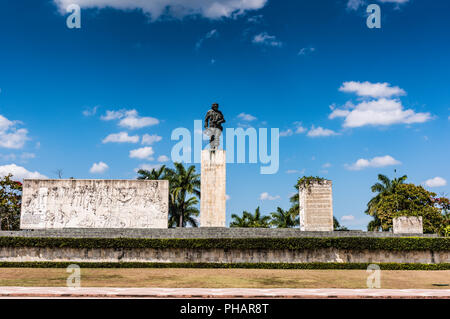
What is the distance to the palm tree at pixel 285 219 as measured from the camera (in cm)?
3098

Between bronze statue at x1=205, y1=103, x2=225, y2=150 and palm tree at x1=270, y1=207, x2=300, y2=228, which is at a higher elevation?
bronze statue at x1=205, y1=103, x2=225, y2=150

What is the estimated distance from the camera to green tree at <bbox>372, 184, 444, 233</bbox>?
1115 inches

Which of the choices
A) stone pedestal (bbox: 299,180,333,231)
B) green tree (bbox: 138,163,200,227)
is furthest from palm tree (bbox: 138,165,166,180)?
stone pedestal (bbox: 299,180,333,231)

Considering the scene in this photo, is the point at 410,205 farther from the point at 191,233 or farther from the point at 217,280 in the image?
the point at 217,280

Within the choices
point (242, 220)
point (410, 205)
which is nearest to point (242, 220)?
point (242, 220)

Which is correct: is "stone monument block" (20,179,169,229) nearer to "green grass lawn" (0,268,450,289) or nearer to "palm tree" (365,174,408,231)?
"green grass lawn" (0,268,450,289)

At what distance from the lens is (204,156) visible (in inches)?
739

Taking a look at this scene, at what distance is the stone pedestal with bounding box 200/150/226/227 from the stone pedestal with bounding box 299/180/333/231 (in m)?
3.79

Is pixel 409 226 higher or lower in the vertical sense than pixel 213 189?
lower

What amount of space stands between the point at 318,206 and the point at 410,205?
48.6ft

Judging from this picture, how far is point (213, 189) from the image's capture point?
18547 millimetres

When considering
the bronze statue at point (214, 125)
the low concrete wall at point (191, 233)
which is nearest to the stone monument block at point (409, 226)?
the low concrete wall at point (191, 233)
